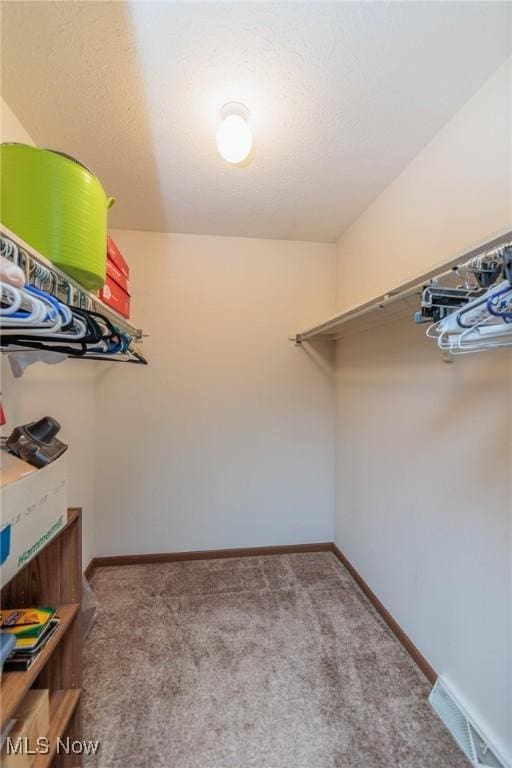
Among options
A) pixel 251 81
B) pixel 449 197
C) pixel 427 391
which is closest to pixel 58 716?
pixel 427 391

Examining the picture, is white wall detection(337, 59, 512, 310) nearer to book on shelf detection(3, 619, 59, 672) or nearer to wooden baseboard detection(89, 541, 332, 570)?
book on shelf detection(3, 619, 59, 672)


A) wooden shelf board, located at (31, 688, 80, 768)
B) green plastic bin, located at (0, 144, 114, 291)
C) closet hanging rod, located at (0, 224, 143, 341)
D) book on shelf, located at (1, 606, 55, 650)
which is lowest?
wooden shelf board, located at (31, 688, 80, 768)

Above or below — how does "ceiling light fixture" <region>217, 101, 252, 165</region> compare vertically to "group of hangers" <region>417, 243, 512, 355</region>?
above

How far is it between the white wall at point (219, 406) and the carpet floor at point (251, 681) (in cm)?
45

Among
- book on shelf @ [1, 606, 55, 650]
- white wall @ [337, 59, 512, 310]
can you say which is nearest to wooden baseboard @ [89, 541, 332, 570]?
book on shelf @ [1, 606, 55, 650]

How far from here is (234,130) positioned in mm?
1377

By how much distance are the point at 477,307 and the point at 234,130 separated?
1211 mm

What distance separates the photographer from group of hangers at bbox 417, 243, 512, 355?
0.81 metres

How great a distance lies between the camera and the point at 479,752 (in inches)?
47.8

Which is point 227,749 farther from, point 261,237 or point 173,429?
point 261,237

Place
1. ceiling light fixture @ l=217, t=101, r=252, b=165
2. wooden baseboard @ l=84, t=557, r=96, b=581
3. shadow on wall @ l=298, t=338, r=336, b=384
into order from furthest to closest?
1. shadow on wall @ l=298, t=338, r=336, b=384
2. wooden baseboard @ l=84, t=557, r=96, b=581
3. ceiling light fixture @ l=217, t=101, r=252, b=165

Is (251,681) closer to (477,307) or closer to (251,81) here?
(477,307)

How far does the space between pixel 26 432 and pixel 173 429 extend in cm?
158

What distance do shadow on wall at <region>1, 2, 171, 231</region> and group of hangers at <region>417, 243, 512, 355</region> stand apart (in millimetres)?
1355
